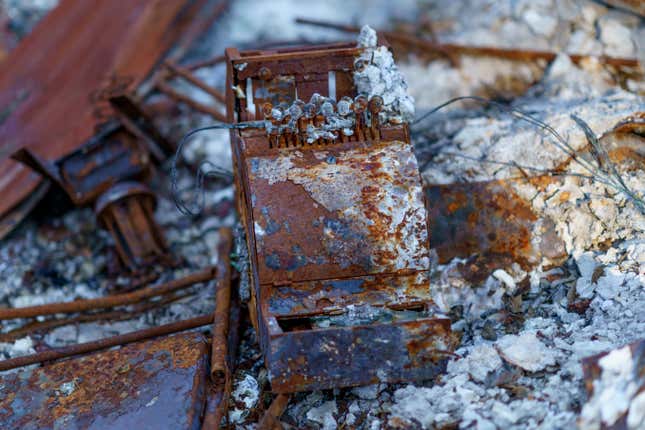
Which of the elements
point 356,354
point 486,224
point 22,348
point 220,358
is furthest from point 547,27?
point 22,348

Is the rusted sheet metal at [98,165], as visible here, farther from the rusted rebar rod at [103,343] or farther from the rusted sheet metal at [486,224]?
the rusted sheet metal at [486,224]

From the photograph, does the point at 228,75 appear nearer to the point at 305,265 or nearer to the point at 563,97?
the point at 305,265

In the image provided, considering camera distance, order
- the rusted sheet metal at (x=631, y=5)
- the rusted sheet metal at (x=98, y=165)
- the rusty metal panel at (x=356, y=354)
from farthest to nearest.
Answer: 1. the rusted sheet metal at (x=631, y=5)
2. the rusted sheet metal at (x=98, y=165)
3. the rusty metal panel at (x=356, y=354)

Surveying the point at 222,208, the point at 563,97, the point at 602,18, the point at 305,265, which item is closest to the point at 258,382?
the point at 305,265

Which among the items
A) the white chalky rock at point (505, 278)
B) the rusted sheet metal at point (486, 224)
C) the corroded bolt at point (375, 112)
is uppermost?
the corroded bolt at point (375, 112)

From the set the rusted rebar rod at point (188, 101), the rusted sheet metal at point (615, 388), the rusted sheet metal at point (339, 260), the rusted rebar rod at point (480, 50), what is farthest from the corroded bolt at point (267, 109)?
the rusted rebar rod at point (480, 50)

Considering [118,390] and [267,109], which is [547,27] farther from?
[118,390]
